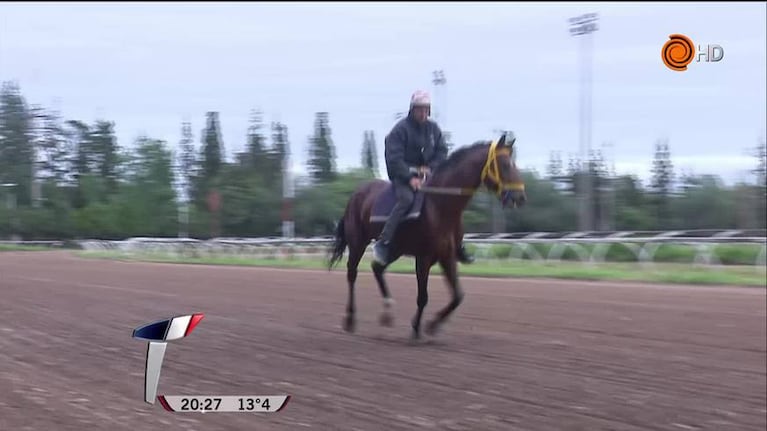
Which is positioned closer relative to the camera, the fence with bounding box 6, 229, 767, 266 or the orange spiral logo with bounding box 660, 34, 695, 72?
→ the orange spiral logo with bounding box 660, 34, 695, 72

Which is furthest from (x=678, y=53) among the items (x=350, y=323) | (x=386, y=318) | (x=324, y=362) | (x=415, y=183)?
(x=324, y=362)

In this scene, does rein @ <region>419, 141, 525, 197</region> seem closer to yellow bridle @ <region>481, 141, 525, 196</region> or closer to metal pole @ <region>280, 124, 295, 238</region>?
yellow bridle @ <region>481, 141, 525, 196</region>

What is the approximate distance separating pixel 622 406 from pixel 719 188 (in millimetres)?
3961

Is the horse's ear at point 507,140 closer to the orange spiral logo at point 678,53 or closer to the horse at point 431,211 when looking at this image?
the horse at point 431,211

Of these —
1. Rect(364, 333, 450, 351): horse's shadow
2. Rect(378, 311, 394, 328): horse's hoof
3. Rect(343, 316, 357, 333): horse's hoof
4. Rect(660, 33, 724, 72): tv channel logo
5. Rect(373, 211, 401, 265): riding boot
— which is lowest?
Rect(364, 333, 450, 351): horse's shadow

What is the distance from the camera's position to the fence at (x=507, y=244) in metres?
2.35

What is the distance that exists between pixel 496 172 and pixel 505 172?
0.12 ft

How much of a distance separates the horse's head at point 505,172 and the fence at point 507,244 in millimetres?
141

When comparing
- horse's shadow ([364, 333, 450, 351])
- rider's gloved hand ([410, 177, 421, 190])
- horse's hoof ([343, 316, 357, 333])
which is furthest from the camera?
horse's shadow ([364, 333, 450, 351])

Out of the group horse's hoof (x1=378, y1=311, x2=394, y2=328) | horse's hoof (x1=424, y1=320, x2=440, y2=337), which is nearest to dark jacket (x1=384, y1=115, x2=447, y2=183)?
horse's hoof (x1=378, y1=311, x2=394, y2=328)

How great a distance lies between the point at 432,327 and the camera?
5789mm

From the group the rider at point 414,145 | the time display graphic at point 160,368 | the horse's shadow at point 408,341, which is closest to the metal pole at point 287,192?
Answer: the rider at point 414,145

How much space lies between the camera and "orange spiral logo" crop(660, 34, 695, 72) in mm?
2131

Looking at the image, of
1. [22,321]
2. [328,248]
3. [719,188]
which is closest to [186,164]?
[328,248]
